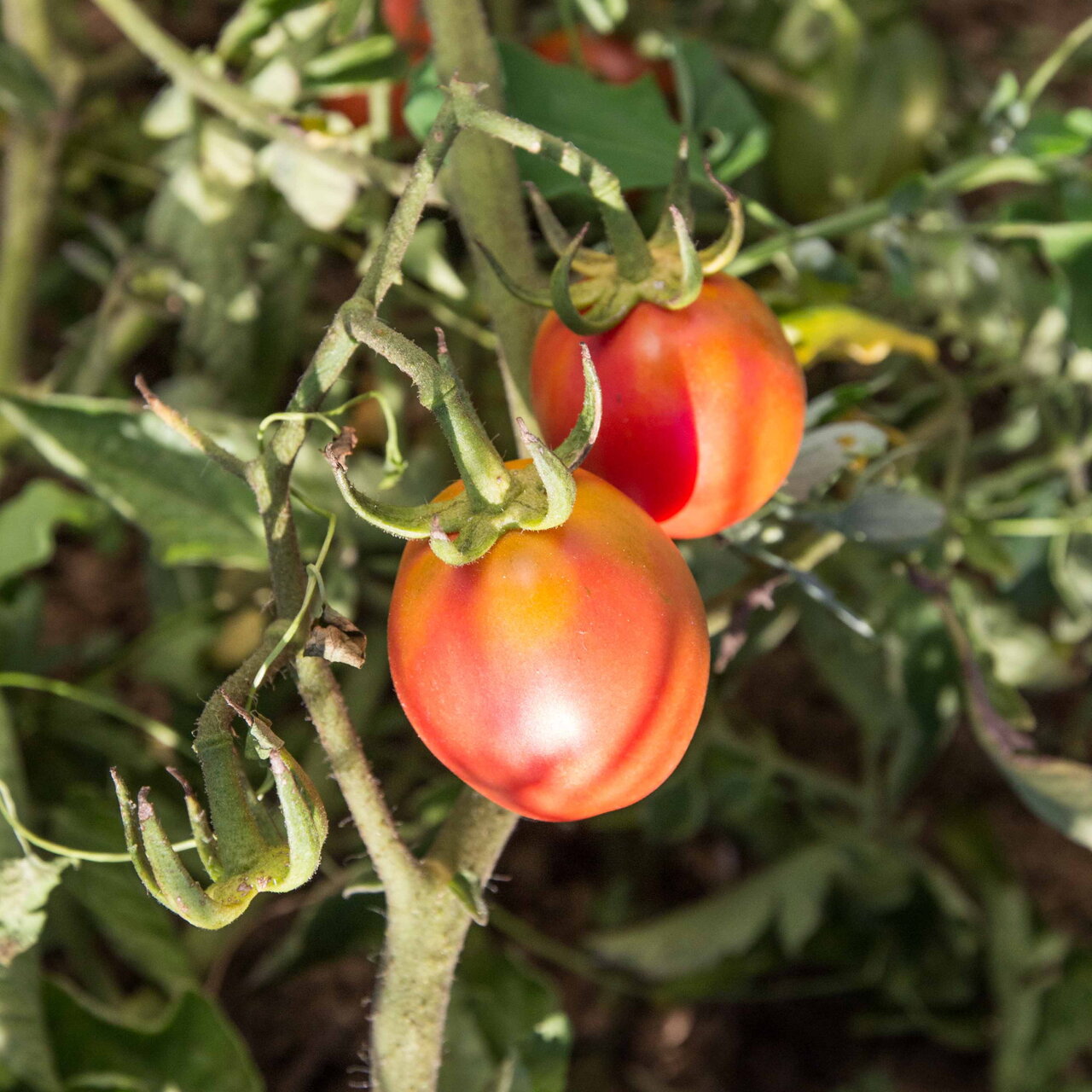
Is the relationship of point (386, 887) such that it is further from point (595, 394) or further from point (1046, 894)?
point (1046, 894)

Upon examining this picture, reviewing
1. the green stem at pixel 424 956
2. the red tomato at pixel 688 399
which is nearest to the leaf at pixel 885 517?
the red tomato at pixel 688 399

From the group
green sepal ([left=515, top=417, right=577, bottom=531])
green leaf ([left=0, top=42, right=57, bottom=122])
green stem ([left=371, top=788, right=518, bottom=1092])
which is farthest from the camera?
green leaf ([left=0, top=42, right=57, bottom=122])

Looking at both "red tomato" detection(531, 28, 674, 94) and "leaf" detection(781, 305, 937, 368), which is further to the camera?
"red tomato" detection(531, 28, 674, 94)

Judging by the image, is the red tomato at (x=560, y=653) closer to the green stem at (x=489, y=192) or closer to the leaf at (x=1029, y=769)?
the green stem at (x=489, y=192)

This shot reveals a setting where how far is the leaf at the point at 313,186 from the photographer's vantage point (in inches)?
28.7

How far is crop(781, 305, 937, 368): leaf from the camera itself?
0.65 meters

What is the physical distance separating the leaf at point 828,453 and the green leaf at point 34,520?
46cm

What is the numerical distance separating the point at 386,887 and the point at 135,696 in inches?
24.1

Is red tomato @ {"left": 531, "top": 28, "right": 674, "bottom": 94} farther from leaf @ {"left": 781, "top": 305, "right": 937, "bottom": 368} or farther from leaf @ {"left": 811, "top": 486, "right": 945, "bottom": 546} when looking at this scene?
leaf @ {"left": 811, "top": 486, "right": 945, "bottom": 546}

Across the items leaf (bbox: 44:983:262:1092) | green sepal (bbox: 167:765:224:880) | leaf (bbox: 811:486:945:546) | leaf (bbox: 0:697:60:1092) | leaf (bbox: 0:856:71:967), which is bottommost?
leaf (bbox: 44:983:262:1092)

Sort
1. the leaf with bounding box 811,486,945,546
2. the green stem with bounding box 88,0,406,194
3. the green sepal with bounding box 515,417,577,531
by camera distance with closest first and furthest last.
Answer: the green sepal with bounding box 515,417,577,531, the leaf with bounding box 811,486,945,546, the green stem with bounding box 88,0,406,194

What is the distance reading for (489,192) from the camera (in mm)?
549

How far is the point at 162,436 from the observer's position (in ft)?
2.11

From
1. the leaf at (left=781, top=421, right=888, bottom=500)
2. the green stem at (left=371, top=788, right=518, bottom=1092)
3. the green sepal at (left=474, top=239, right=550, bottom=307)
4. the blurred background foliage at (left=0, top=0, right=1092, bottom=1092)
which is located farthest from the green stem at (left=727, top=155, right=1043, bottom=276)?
the green stem at (left=371, top=788, right=518, bottom=1092)
